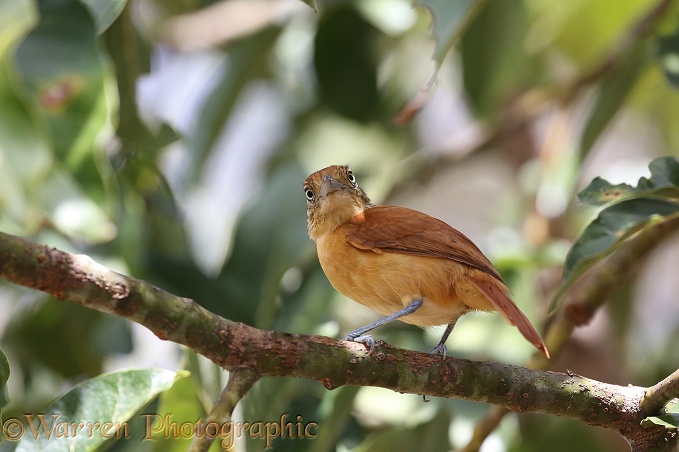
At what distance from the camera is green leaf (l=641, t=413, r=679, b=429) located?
6.48 feet

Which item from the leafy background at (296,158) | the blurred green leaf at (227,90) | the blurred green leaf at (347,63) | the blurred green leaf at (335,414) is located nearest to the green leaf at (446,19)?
the leafy background at (296,158)

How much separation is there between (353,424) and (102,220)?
129 centimetres

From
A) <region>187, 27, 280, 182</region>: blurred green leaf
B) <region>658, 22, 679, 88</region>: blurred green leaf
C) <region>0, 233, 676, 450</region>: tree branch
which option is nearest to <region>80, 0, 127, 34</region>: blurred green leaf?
<region>0, 233, 676, 450</region>: tree branch

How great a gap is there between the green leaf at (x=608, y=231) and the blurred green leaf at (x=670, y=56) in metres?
0.85

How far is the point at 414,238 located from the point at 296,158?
1.93 m

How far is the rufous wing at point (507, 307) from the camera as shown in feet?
6.77

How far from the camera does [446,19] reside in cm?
262

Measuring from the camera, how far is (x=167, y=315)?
1.74m

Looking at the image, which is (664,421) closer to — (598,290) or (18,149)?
(598,290)

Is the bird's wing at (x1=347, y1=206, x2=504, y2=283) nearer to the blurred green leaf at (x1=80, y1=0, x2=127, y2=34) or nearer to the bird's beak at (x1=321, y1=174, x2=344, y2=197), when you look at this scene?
the bird's beak at (x1=321, y1=174, x2=344, y2=197)

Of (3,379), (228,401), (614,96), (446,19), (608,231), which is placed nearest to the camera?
(228,401)

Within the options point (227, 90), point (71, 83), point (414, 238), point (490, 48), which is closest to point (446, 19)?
point (414, 238)

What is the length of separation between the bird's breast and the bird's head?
0.77 feet

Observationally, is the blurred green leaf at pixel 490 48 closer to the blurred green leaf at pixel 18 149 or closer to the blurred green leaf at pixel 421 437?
the blurred green leaf at pixel 421 437
